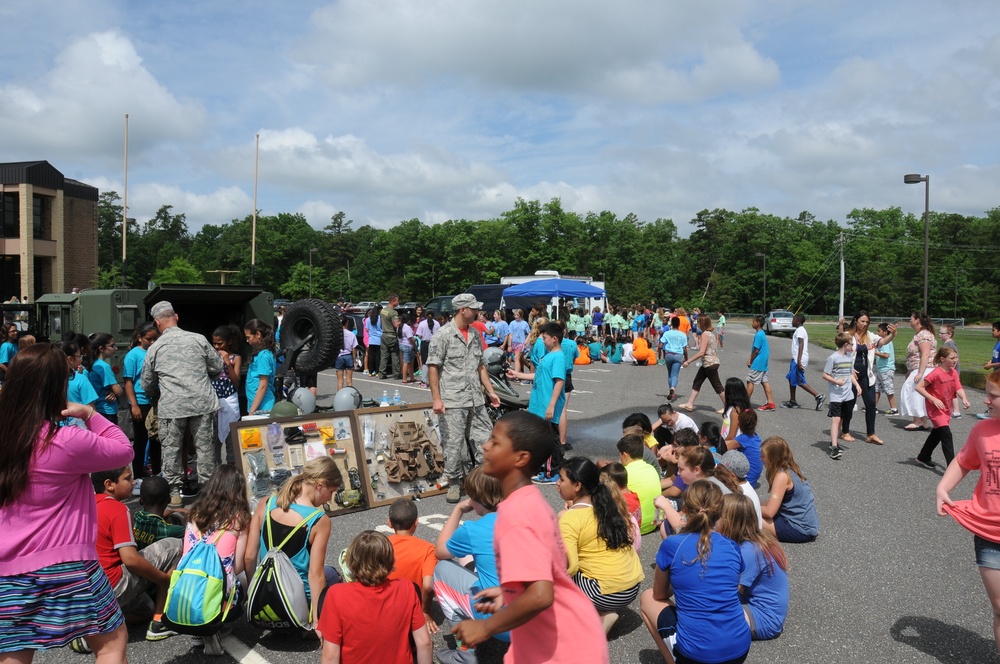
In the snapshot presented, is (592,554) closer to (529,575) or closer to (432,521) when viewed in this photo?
(529,575)

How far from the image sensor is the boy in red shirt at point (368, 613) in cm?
331

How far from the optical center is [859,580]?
5188 mm

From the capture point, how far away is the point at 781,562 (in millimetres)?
4215

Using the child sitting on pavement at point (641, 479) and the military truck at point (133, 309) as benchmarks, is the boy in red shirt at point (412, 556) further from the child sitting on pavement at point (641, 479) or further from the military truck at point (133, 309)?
the military truck at point (133, 309)

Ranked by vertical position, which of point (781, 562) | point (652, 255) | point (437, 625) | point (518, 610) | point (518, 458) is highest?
point (652, 255)

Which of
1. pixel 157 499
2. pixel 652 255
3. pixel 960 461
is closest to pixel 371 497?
pixel 157 499

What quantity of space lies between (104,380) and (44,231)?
3946 centimetres

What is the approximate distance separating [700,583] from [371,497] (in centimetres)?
383

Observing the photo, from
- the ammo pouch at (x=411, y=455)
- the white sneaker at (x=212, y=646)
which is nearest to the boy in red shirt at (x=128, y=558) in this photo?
the white sneaker at (x=212, y=646)

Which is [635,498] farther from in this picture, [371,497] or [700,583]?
[371,497]

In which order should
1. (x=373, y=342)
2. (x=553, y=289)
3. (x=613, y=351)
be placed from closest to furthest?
1. (x=373, y=342)
2. (x=553, y=289)
3. (x=613, y=351)

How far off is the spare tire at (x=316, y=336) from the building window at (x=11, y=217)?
3472 cm

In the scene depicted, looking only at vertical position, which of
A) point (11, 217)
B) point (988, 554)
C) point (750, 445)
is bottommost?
point (750, 445)

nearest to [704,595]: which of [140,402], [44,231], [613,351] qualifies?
[140,402]
